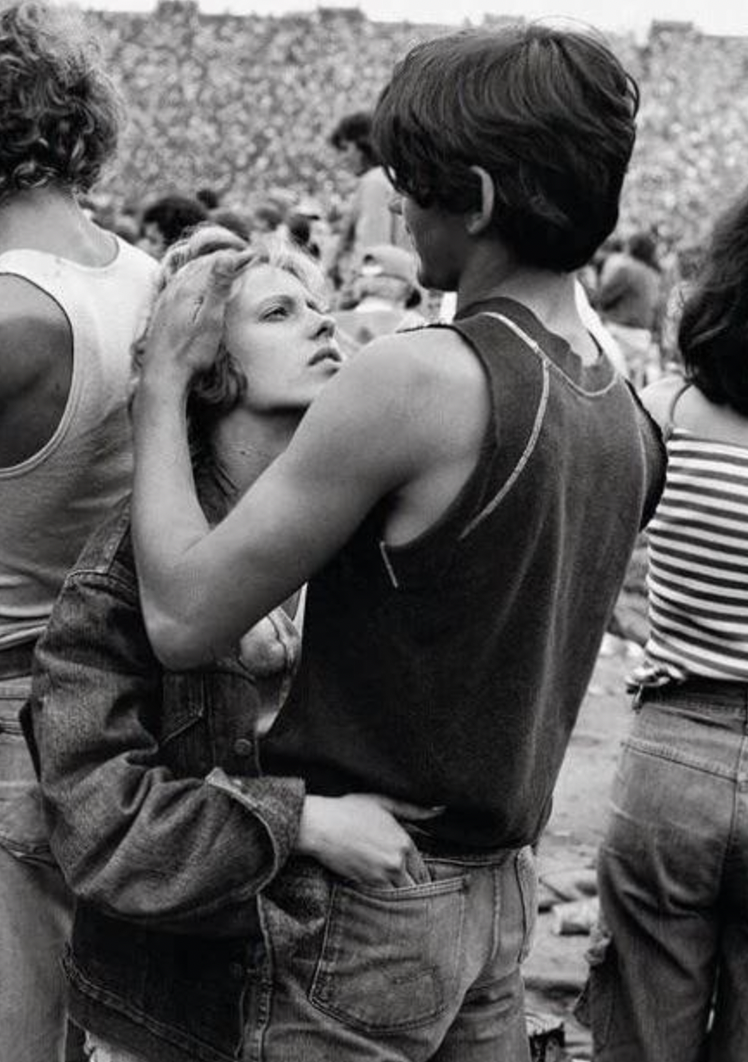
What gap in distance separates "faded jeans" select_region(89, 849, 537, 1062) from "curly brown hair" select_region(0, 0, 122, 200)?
1160 mm

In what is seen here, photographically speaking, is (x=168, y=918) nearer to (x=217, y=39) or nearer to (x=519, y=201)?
(x=519, y=201)

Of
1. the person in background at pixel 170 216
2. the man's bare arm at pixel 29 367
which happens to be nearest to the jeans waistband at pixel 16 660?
the man's bare arm at pixel 29 367

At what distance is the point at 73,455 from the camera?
2426 millimetres

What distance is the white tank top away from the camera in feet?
7.79

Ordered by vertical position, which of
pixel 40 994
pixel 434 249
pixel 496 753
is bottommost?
pixel 40 994

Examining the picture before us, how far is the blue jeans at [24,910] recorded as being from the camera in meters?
2.41

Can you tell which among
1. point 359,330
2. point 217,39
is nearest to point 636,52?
point 217,39

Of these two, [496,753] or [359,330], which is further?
[359,330]

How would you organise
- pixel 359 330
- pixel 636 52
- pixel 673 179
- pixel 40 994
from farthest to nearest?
pixel 636 52, pixel 673 179, pixel 359 330, pixel 40 994

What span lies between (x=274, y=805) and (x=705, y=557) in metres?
1.03

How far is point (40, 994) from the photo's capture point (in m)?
2.49

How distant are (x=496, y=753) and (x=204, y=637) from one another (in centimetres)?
36

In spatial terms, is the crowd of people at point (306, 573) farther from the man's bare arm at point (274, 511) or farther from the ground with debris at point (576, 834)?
the ground with debris at point (576, 834)

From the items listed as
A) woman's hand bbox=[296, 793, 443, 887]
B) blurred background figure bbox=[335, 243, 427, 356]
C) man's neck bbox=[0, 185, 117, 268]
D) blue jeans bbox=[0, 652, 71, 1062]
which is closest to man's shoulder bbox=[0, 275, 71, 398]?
man's neck bbox=[0, 185, 117, 268]
